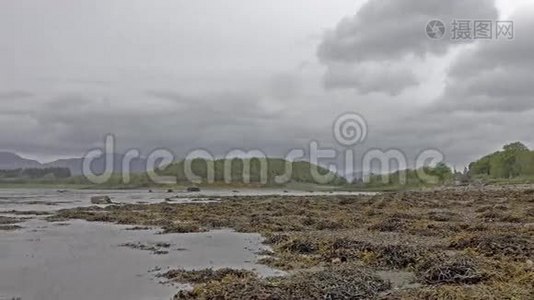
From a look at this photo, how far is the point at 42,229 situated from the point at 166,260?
9.20m

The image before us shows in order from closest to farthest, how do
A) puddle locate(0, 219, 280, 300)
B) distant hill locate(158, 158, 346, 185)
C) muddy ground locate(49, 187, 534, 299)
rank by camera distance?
muddy ground locate(49, 187, 534, 299) < puddle locate(0, 219, 280, 300) < distant hill locate(158, 158, 346, 185)

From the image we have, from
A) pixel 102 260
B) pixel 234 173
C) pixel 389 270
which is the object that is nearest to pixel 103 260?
pixel 102 260

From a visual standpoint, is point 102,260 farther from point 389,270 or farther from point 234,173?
point 234,173

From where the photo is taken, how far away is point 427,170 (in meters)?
113

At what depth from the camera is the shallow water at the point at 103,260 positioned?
7.68 m

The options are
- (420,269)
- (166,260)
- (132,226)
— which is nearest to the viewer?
(420,269)

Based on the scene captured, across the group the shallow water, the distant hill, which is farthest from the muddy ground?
the distant hill

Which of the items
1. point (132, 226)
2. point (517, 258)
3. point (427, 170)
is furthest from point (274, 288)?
point (427, 170)

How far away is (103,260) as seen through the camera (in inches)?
415

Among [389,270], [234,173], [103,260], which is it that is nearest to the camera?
[389,270]

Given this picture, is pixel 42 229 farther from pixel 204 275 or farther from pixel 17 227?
pixel 204 275

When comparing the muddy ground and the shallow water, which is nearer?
the muddy ground

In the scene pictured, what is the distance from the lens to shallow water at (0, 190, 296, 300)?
7.68 metres

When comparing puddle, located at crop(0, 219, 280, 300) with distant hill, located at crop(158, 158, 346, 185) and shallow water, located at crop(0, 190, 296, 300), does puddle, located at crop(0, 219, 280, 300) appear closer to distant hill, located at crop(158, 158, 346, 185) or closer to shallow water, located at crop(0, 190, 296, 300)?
shallow water, located at crop(0, 190, 296, 300)
